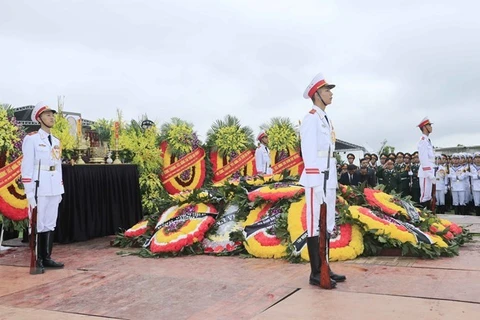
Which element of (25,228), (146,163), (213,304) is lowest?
(213,304)

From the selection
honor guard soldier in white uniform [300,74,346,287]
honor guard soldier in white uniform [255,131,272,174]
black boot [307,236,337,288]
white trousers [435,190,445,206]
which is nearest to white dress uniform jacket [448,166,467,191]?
white trousers [435,190,445,206]

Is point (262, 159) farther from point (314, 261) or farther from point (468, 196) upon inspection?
point (314, 261)

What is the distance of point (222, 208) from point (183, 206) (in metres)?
0.51

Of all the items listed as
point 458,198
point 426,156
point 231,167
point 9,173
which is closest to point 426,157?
point 426,156

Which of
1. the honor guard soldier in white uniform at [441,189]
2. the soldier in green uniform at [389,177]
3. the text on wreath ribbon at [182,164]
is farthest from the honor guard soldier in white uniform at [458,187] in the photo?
the text on wreath ribbon at [182,164]

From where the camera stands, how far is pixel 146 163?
30.7 ft

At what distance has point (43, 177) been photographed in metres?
5.45

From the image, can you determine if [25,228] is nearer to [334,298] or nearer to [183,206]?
[183,206]

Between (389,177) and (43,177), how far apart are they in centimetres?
875

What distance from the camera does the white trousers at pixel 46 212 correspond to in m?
5.45

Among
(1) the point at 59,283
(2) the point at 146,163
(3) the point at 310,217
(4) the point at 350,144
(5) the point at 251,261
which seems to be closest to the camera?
(3) the point at 310,217

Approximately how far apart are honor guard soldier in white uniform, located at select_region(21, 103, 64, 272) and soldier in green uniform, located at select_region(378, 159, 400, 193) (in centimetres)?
832

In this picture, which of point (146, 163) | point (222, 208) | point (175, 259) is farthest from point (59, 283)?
point (146, 163)

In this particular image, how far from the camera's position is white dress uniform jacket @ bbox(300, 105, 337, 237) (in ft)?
13.4
